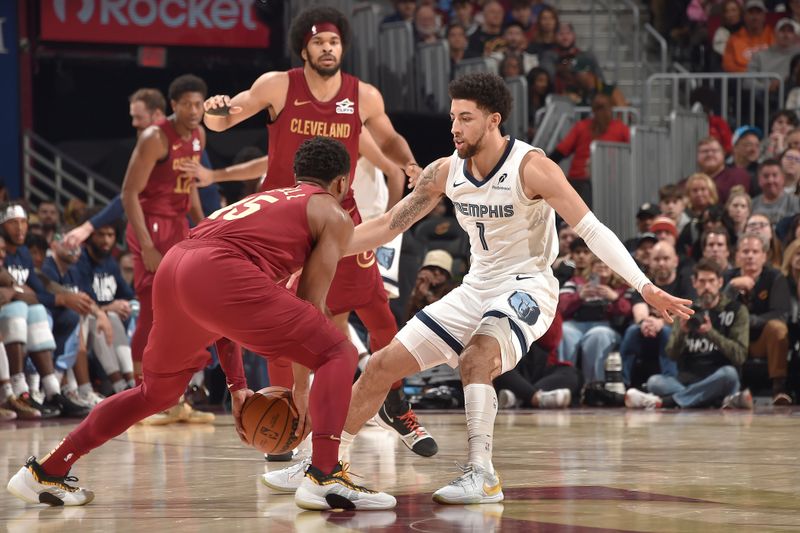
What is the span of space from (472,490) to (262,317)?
1052mm

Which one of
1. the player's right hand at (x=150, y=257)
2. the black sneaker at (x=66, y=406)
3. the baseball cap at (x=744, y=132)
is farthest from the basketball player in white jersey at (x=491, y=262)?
the baseball cap at (x=744, y=132)

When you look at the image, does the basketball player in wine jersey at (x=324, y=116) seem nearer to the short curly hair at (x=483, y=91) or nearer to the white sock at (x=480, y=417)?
the short curly hair at (x=483, y=91)

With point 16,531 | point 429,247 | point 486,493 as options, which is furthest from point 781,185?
point 16,531

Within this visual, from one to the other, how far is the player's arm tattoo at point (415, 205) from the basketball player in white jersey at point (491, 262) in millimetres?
120

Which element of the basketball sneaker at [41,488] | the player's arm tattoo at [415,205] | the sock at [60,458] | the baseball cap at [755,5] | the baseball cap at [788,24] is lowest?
the basketball sneaker at [41,488]

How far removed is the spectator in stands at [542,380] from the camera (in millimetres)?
10375

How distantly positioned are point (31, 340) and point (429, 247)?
4176 millimetres

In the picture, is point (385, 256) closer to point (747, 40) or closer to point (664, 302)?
point (664, 302)

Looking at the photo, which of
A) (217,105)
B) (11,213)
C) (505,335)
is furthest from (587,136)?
(505,335)

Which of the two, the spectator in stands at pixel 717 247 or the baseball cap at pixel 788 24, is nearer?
the spectator in stands at pixel 717 247

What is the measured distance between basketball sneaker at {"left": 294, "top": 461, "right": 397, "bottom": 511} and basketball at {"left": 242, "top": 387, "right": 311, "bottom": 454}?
7.9 inches

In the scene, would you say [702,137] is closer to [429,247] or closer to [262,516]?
[429,247]

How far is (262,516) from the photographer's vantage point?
4.79 metres

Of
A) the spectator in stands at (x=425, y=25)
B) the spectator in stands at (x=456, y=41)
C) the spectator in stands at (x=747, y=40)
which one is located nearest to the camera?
the spectator in stands at (x=456, y=41)
